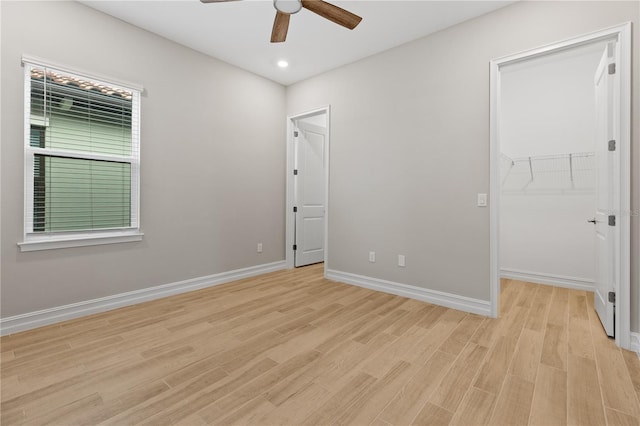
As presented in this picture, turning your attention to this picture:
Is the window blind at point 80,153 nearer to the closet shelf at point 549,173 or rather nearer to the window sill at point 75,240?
the window sill at point 75,240

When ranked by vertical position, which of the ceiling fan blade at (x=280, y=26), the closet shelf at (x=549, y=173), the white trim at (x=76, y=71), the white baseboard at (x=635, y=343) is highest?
the ceiling fan blade at (x=280, y=26)

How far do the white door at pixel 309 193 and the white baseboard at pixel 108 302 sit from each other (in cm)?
102

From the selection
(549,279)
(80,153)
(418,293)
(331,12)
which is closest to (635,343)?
(418,293)

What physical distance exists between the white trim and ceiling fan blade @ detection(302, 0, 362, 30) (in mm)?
2014

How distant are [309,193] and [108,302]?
3036 millimetres

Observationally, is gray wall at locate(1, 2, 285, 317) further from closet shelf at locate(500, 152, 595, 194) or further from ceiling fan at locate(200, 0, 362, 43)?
closet shelf at locate(500, 152, 595, 194)

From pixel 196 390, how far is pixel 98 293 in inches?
74.1

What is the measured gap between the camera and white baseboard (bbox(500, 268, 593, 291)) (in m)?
3.75

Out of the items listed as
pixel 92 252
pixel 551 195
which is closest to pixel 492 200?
pixel 551 195

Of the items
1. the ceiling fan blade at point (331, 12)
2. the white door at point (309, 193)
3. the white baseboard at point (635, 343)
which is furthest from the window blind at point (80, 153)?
the white baseboard at point (635, 343)

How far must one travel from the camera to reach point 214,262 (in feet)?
12.6

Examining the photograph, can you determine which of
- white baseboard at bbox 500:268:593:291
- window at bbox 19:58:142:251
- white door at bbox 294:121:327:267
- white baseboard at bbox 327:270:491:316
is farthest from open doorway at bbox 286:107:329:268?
white baseboard at bbox 500:268:593:291

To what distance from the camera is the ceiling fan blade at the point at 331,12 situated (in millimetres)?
2162

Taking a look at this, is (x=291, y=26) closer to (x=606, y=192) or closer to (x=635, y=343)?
(x=606, y=192)
